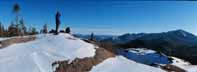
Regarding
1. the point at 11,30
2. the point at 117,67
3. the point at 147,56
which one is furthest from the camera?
the point at 11,30

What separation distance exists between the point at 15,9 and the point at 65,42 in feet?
237

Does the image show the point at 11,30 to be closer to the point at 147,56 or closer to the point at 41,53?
the point at 147,56

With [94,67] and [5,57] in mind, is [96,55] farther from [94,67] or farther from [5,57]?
[5,57]

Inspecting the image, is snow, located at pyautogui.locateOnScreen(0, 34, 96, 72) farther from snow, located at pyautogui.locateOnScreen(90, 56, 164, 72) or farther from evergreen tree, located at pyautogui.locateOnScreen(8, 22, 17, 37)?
evergreen tree, located at pyautogui.locateOnScreen(8, 22, 17, 37)

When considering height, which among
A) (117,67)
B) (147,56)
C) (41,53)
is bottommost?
(147,56)

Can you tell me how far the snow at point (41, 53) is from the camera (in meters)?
29.0

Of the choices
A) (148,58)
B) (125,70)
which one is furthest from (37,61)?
(148,58)

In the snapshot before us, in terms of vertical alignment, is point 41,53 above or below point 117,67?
above

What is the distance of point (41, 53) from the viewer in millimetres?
32375

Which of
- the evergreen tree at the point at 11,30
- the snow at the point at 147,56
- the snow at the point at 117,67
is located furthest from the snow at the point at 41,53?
the evergreen tree at the point at 11,30

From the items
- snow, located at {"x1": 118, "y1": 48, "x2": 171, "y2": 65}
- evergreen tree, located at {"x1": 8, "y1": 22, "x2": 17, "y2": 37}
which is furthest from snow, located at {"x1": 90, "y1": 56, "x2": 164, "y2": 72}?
evergreen tree, located at {"x1": 8, "y1": 22, "x2": 17, "y2": 37}

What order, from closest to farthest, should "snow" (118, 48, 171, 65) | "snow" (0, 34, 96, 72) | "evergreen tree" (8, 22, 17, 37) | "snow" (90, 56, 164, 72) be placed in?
1. "snow" (0, 34, 96, 72)
2. "snow" (90, 56, 164, 72)
3. "snow" (118, 48, 171, 65)
4. "evergreen tree" (8, 22, 17, 37)

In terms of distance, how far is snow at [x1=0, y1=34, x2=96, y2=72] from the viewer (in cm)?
2895

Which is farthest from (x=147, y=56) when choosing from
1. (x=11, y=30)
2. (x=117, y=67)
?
(x=117, y=67)
